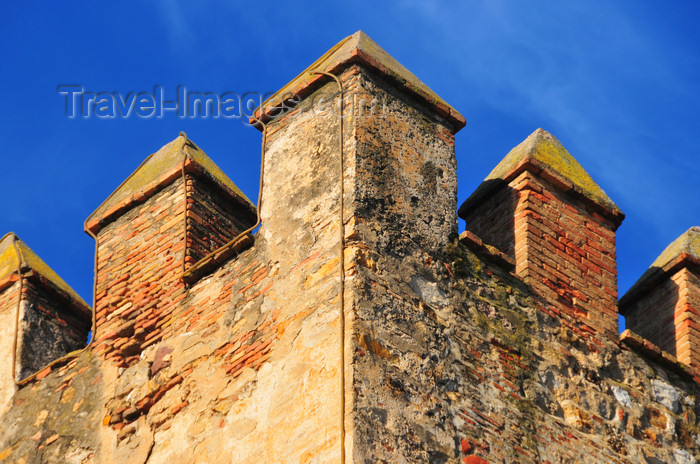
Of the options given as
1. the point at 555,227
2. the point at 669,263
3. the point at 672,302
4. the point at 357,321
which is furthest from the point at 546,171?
the point at 357,321

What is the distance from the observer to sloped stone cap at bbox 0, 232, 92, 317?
9023mm

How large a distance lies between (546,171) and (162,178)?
2646 mm

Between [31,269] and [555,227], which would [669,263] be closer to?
[555,227]

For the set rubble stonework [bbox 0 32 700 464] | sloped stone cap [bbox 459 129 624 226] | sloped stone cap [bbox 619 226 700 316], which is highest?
sloped stone cap [bbox 459 129 624 226]

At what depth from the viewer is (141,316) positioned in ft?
26.6

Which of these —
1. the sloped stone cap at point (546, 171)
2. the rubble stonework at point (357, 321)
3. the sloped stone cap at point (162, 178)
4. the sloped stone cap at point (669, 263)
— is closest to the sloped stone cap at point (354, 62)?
the rubble stonework at point (357, 321)

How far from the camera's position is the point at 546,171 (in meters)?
8.18

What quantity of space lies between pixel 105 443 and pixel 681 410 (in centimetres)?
362

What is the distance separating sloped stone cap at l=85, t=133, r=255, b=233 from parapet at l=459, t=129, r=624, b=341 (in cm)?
169

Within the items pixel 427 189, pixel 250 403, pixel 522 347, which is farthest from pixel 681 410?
pixel 250 403

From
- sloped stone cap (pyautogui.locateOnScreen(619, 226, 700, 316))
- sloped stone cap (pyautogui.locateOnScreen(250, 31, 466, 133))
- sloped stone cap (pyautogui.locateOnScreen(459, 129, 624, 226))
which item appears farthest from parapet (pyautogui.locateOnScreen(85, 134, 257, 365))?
sloped stone cap (pyautogui.locateOnScreen(619, 226, 700, 316))

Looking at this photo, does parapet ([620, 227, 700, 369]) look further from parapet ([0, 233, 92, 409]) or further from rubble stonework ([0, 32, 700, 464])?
parapet ([0, 233, 92, 409])

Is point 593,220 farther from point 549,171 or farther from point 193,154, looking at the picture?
point 193,154

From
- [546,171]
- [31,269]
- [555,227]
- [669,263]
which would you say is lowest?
[555,227]
